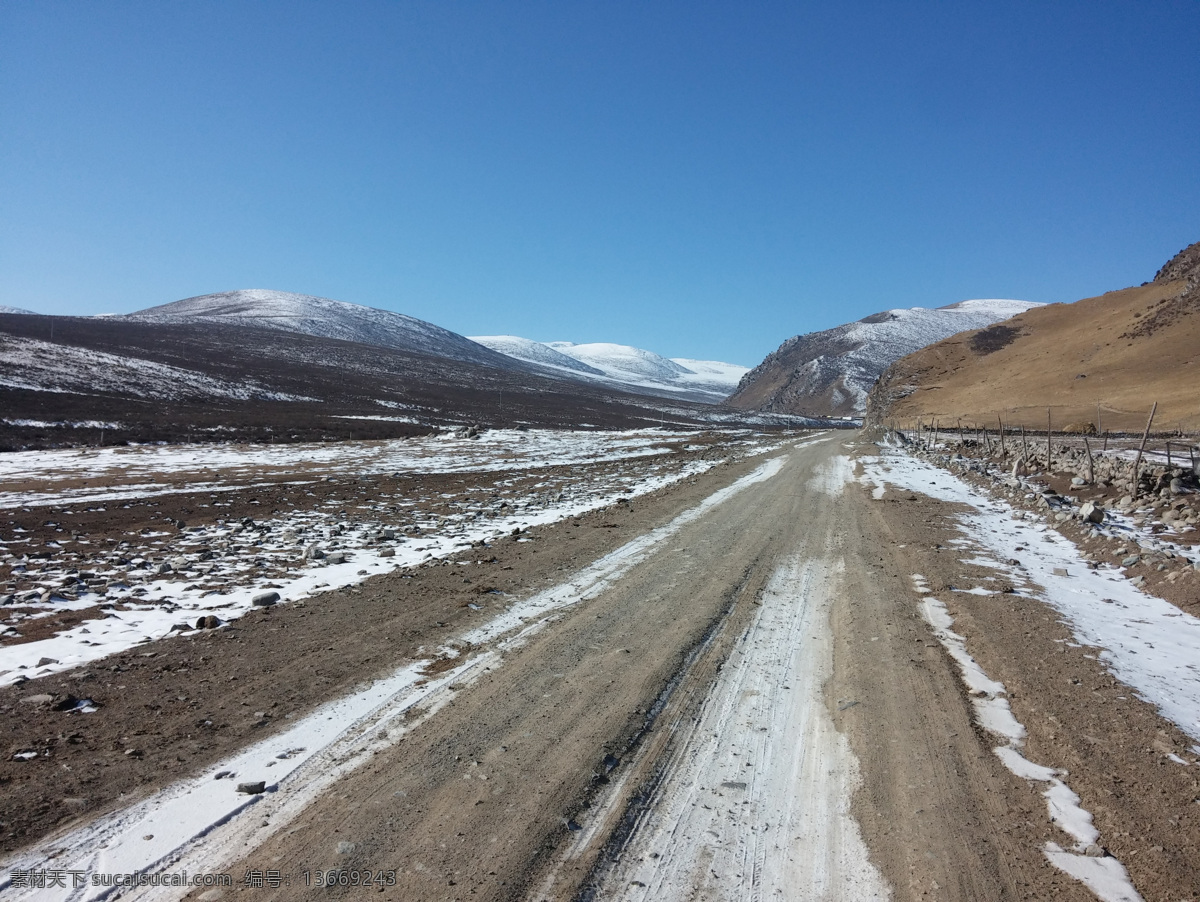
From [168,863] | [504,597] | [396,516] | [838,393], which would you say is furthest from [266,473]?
[838,393]

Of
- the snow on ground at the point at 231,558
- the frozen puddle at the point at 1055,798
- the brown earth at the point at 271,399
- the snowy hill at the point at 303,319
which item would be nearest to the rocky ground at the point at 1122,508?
the frozen puddle at the point at 1055,798

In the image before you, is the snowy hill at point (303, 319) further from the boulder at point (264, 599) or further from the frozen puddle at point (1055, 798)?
the frozen puddle at point (1055, 798)

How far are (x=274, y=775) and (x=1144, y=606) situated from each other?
9.71 m

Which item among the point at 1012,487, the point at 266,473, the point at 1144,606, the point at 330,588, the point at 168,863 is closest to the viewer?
the point at 168,863

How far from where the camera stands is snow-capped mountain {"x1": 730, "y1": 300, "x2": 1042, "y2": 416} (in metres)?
147

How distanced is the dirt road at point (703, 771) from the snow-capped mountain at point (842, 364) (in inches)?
5505

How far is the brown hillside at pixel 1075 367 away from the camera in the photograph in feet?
148

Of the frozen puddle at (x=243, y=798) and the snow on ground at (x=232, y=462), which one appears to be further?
the snow on ground at (x=232, y=462)

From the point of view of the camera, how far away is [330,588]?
26.4 feet

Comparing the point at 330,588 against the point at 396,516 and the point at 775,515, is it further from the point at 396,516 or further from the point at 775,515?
the point at 775,515

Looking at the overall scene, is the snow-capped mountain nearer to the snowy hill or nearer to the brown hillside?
the brown hillside

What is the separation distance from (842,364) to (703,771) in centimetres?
17063

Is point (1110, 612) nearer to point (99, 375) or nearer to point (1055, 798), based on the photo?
point (1055, 798)

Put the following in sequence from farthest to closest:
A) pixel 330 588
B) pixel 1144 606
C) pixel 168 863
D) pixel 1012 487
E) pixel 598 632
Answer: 1. pixel 1012 487
2. pixel 330 588
3. pixel 1144 606
4. pixel 598 632
5. pixel 168 863
